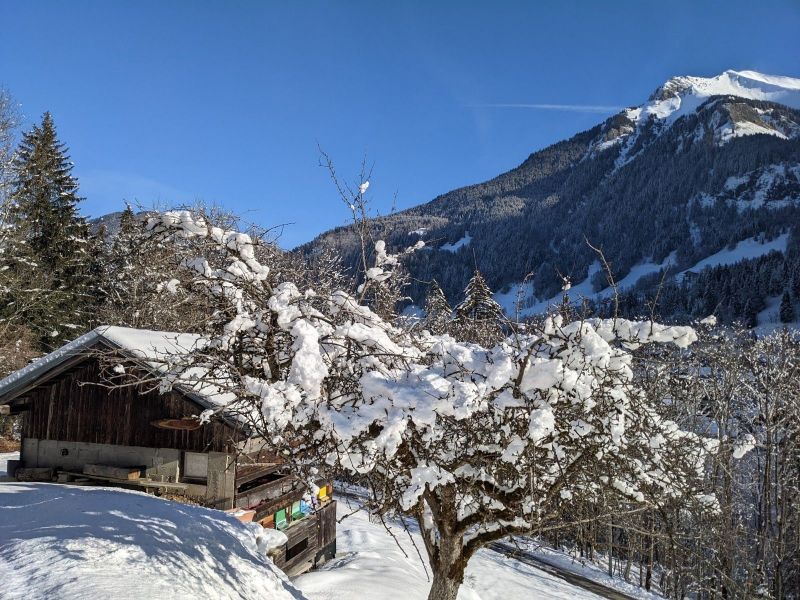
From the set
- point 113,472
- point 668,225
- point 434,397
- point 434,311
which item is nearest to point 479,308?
point 434,311

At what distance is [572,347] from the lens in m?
4.30

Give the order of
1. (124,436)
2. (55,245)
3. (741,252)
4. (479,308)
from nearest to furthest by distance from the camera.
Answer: (479,308) < (124,436) < (55,245) < (741,252)

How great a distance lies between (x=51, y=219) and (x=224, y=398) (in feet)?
90.3

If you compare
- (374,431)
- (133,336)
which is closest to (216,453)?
(133,336)

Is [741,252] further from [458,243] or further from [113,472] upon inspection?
[113,472]

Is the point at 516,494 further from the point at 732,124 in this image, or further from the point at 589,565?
the point at 732,124

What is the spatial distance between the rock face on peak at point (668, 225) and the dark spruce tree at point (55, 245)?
56483 millimetres

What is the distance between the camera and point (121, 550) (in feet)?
16.2

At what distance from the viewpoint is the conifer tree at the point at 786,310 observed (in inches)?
2611

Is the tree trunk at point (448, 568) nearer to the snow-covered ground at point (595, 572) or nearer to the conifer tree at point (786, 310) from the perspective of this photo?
the snow-covered ground at point (595, 572)

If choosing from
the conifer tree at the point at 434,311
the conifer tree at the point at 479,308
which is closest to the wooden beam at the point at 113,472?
the conifer tree at the point at 434,311

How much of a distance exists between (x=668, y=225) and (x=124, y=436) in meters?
148

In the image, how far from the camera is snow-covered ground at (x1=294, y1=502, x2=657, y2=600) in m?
9.69

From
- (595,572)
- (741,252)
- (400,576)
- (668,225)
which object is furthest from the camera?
(668,225)
